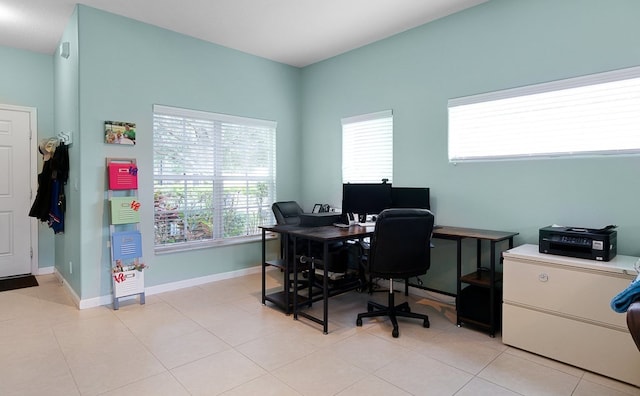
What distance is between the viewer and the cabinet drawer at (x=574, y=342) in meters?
2.19

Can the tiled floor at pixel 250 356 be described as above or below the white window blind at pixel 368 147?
below

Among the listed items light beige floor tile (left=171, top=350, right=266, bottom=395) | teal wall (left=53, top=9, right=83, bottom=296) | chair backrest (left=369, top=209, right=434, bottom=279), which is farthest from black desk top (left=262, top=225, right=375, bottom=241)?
teal wall (left=53, top=9, right=83, bottom=296)

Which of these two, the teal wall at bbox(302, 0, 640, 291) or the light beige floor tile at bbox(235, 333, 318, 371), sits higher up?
the teal wall at bbox(302, 0, 640, 291)

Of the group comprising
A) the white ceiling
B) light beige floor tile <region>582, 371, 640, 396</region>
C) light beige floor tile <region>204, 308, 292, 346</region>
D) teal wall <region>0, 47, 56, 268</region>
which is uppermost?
the white ceiling

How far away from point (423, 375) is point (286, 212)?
8.97 ft

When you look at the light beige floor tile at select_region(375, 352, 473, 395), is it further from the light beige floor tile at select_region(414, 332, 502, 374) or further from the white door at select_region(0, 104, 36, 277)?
the white door at select_region(0, 104, 36, 277)

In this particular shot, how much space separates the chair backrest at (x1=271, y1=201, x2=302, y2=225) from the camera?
4484 millimetres

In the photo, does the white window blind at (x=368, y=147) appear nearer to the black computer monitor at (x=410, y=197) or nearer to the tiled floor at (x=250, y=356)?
the black computer monitor at (x=410, y=197)

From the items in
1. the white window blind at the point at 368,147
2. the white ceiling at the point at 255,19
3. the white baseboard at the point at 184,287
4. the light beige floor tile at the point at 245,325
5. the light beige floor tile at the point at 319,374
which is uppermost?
the white ceiling at the point at 255,19

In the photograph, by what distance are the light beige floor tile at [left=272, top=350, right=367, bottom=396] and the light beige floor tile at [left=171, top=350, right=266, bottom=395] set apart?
0.67 feet

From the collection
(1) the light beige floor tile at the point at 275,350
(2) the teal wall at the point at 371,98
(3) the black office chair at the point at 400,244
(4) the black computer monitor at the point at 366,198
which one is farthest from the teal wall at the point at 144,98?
(3) the black office chair at the point at 400,244

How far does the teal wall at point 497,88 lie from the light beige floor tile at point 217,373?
7.44 ft

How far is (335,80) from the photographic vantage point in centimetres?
482

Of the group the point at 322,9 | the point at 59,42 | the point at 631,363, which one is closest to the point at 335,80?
the point at 322,9
